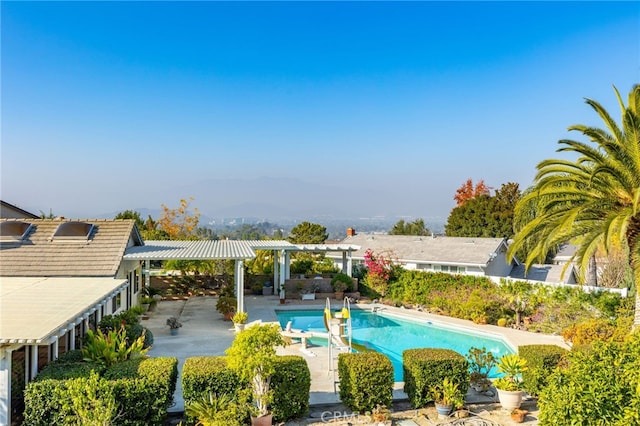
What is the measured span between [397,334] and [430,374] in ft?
36.1

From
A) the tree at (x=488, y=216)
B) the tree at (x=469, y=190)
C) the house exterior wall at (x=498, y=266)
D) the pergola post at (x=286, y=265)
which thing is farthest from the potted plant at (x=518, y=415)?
the tree at (x=469, y=190)

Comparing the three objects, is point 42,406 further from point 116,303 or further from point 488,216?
point 488,216

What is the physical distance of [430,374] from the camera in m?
10.4

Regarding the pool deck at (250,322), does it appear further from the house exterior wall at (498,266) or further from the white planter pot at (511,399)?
the house exterior wall at (498,266)

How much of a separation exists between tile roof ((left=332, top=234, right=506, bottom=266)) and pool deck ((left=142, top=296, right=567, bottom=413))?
7.44m

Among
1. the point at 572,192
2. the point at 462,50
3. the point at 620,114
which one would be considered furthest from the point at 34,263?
the point at 462,50

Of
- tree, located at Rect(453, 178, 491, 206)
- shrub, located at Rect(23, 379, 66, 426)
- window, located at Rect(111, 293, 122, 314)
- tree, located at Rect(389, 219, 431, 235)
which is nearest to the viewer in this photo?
shrub, located at Rect(23, 379, 66, 426)

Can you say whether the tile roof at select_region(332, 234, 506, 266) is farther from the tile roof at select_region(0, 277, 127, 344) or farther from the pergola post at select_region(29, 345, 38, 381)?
the pergola post at select_region(29, 345, 38, 381)

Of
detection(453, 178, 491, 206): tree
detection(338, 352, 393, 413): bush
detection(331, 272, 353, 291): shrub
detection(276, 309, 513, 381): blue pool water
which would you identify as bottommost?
detection(276, 309, 513, 381): blue pool water

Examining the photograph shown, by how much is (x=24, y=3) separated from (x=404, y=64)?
31.3 metres

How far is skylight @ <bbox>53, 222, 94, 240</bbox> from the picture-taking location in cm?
1834

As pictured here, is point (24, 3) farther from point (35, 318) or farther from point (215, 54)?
point (215, 54)

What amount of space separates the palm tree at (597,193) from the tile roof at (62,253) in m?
15.8

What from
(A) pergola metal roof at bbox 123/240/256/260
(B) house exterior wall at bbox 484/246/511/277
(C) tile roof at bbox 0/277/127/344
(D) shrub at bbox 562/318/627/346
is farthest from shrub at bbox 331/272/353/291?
(C) tile roof at bbox 0/277/127/344
